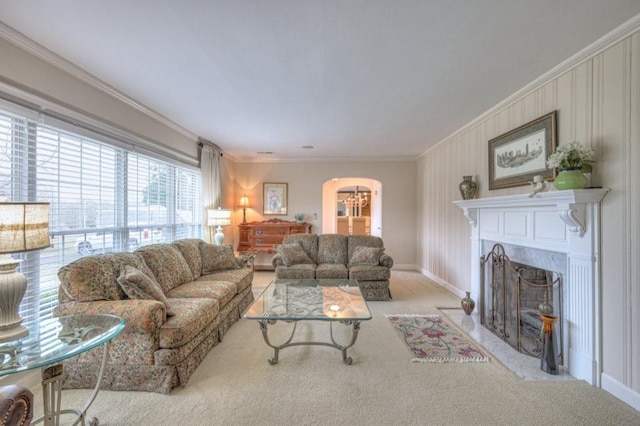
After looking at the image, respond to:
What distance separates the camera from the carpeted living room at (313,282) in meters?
1.78

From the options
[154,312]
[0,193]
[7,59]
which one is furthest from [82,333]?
[7,59]

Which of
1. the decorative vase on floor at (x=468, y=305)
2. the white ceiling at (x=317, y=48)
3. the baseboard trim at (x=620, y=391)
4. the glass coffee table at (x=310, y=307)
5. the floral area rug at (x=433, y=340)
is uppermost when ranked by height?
the white ceiling at (x=317, y=48)

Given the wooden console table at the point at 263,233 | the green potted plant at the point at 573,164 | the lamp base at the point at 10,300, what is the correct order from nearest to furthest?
1. the lamp base at the point at 10,300
2. the green potted plant at the point at 573,164
3. the wooden console table at the point at 263,233

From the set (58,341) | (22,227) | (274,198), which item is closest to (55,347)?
(58,341)

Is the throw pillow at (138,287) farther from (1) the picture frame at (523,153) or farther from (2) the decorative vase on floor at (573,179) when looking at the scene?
(1) the picture frame at (523,153)

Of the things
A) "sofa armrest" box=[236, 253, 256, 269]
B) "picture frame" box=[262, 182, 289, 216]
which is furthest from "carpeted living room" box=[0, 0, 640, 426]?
"picture frame" box=[262, 182, 289, 216]

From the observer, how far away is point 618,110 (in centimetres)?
196

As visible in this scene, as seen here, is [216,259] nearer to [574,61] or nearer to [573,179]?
[573,179]

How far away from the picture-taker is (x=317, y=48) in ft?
7.03

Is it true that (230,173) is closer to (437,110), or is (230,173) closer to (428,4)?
(437,110)

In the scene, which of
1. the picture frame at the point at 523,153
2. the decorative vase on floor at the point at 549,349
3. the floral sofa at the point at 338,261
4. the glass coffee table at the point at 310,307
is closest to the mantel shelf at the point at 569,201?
the picture frame at the point at 523,153

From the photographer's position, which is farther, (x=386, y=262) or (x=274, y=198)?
(x=274, y=198)

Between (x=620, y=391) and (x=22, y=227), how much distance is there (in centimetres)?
396

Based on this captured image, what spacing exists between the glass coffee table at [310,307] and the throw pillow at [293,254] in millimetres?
1115
